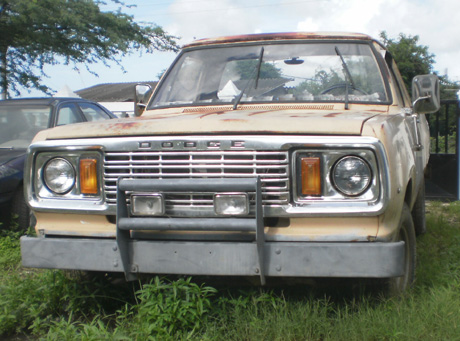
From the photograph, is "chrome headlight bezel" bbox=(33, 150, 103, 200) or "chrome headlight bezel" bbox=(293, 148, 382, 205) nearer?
"chrome headlight bezel" bbox=(293, 148, 382, 205)

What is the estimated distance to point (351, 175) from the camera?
285cm

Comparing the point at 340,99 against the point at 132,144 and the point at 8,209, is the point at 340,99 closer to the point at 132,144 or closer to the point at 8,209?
the point at 132,144

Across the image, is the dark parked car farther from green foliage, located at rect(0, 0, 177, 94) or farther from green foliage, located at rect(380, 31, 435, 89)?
green foliage, located at rect(380, 31, 435, 89)

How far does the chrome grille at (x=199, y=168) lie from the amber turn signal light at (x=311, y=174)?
3.2 inches

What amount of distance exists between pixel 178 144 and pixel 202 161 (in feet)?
0.48

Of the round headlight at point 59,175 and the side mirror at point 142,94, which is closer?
the round headlight at point 59,175

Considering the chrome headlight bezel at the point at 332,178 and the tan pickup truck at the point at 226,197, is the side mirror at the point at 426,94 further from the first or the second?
the chrome headlight bezel at the point at 332,178

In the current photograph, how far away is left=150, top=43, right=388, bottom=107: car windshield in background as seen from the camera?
4.01 meters

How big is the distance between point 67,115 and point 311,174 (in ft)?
15.2

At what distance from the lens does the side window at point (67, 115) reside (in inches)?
261

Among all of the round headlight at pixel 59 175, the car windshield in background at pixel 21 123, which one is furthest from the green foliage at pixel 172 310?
the car windshield in background at pixel 21 123

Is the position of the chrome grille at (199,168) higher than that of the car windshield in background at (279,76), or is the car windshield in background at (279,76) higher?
the car windshield in background at (279,76)

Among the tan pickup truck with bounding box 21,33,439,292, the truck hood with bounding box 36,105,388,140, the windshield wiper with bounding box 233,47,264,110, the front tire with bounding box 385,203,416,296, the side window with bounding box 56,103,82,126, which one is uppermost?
the windshield wiper with bounding box 233,47,264,110

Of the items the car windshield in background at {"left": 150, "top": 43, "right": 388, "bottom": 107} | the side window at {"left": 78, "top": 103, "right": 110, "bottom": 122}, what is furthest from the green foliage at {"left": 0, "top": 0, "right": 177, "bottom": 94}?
the car windshield in background at {"left": 150, "top": 43, "right": 388, "bottom": 107}
